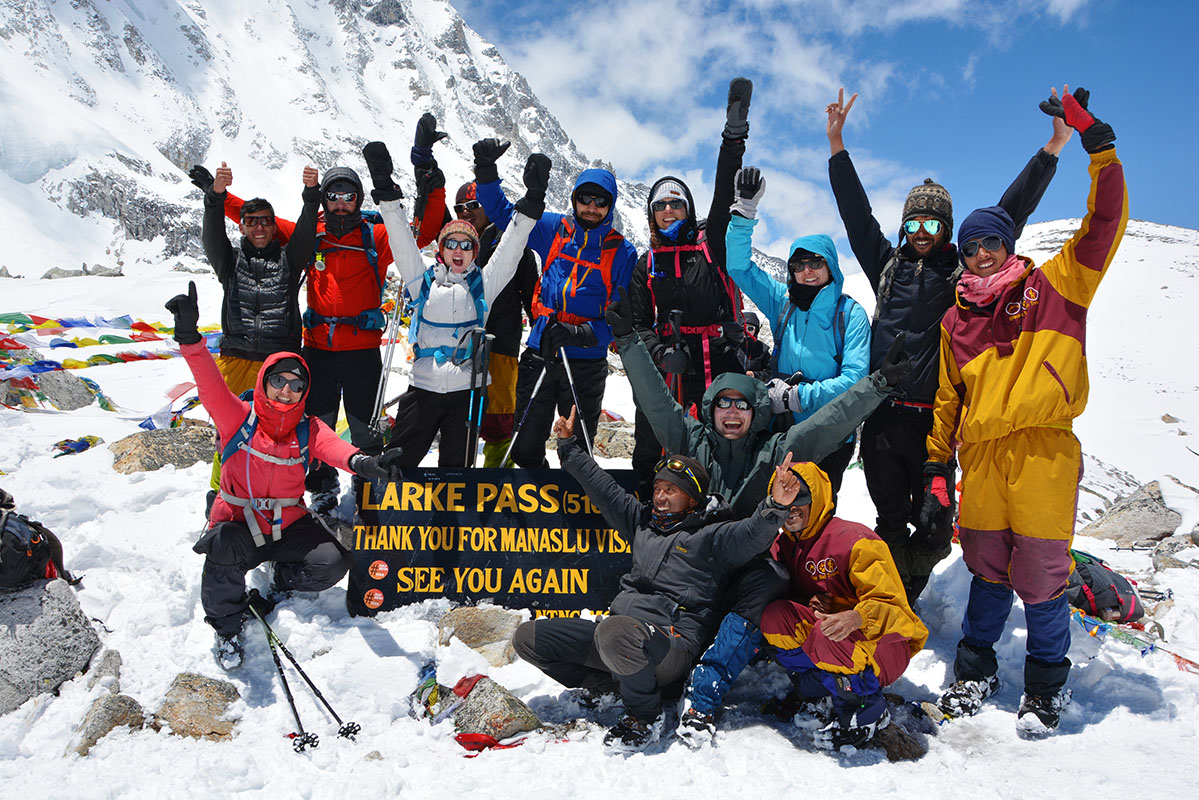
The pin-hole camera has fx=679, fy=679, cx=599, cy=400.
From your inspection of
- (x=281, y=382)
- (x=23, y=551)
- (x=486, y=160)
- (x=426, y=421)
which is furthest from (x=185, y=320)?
(x=486, y=160)

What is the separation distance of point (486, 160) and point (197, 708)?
380 cm

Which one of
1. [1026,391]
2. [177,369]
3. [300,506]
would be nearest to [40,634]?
[300,506]

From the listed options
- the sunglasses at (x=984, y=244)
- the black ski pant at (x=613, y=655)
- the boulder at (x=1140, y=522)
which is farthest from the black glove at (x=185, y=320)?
the boulder at (x=1140, y=522)

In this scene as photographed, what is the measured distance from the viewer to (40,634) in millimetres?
3584

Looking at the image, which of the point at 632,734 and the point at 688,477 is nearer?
the point at 632,734

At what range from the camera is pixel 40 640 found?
357 cm

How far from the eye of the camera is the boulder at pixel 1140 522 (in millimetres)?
6305

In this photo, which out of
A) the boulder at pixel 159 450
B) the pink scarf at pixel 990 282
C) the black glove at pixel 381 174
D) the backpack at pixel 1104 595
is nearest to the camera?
the pink scarf at pixel 990 282

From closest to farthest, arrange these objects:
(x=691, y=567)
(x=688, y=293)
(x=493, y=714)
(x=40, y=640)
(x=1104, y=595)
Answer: (x=493, y=714)
(x=40, y=640)
(x=691, y=567)
(x=1104, y=595)
(x=688, y=293)

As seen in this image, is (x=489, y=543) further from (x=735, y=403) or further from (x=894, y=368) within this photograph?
(x=894, y=368)

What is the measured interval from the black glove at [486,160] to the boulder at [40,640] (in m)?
3.65

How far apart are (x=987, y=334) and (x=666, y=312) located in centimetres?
200

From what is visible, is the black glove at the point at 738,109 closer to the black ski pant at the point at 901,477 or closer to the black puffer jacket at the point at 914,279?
the black puffer jacket at the point at 914,279

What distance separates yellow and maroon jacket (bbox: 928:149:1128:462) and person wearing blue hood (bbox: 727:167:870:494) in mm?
671
